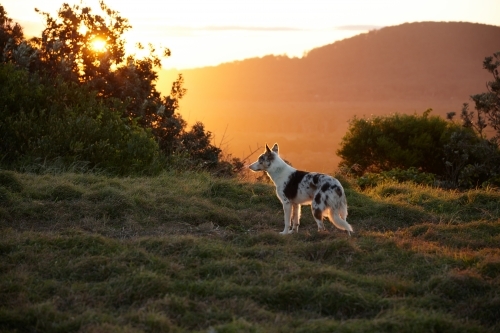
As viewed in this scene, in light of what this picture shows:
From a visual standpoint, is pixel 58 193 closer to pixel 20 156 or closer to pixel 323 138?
pixel 20 156

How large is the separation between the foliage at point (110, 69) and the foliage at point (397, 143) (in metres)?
4.42

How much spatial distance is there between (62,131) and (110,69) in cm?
446

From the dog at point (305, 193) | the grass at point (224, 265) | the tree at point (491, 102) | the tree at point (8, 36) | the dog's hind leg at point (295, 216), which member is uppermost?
the tree at point (8, 36)

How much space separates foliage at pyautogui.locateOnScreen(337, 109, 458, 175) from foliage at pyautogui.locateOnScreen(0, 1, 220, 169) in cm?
442

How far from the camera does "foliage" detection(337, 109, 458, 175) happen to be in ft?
59.1

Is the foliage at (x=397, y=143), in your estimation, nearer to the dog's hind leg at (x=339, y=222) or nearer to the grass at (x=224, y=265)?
the grass at (x=224, y=265)

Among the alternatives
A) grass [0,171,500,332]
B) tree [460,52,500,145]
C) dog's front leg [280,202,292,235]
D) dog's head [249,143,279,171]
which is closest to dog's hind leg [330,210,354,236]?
grass [0,171,500,332]

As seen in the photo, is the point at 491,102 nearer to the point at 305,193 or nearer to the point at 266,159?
the point at 266,159

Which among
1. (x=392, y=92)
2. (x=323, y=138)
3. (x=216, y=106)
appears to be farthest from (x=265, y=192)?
(x=392, y=92)

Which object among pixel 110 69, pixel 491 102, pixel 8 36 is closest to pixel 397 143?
pixel 491 102

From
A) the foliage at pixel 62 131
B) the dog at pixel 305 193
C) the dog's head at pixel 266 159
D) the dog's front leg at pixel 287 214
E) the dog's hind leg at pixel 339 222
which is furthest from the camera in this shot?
the foliage at pixel 62 131

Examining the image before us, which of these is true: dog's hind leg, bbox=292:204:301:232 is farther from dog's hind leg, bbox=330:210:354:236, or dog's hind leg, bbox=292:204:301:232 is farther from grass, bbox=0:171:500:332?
dog's hind leg, bbox=330:210:354:236

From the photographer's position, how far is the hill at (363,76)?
173 feet

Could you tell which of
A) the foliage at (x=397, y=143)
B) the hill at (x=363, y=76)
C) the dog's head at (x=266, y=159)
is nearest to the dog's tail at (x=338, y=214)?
the dog's head at (x=266, y=159)
